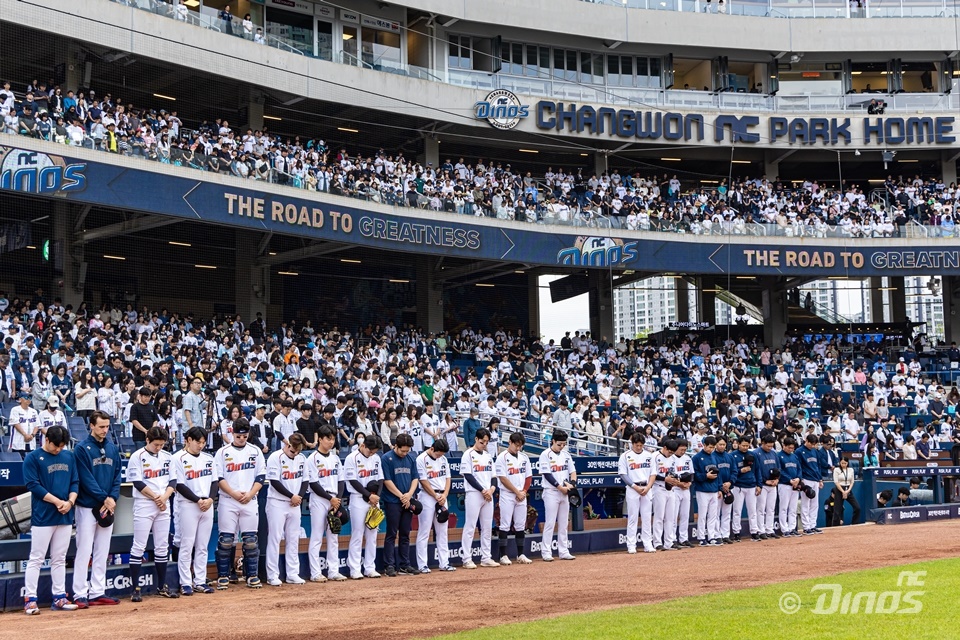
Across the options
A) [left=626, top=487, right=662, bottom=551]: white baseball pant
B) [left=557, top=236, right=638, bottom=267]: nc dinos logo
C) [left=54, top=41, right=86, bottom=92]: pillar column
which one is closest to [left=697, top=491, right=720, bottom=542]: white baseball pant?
[left=626, top=487, right=662, bottom=551]: white baseball pant

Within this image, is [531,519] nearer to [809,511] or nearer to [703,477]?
[703,477]

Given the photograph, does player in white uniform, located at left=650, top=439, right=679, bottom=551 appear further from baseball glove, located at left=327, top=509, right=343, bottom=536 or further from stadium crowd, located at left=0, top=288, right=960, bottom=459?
baseball glove, located at left=327, top=509, right=343, bottom=536

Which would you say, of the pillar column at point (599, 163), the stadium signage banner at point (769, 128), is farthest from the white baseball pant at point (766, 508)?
the pillar column at point (599, 163)

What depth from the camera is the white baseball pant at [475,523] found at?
15.4 metres

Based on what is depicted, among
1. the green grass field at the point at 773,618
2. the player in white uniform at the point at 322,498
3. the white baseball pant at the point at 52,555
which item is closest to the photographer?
the green grass field at the point at 773,618

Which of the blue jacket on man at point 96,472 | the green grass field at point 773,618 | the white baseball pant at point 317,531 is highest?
the blue jacket on man at point 96,472

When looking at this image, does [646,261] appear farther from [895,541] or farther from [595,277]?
[895,541]

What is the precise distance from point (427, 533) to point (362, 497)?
4.45 feet

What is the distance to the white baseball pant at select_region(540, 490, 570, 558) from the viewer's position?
1620 centimetres

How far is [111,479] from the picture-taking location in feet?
39.5

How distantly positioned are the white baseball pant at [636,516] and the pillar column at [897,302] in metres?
33.3

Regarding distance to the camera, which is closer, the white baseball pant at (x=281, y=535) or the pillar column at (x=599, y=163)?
the white baseball pant at (x=281, y=535)

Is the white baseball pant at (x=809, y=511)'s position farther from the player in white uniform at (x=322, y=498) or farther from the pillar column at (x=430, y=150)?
the pillar column at (x=430, y=150)

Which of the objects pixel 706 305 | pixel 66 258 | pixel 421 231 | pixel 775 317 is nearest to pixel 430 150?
pixel 421 231
